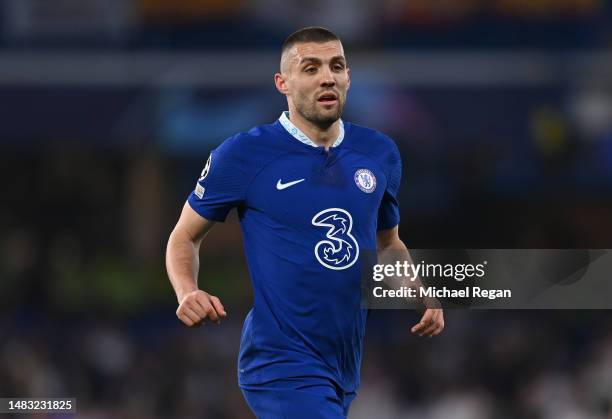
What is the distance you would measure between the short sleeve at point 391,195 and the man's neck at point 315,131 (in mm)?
284

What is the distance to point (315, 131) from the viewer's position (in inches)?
225

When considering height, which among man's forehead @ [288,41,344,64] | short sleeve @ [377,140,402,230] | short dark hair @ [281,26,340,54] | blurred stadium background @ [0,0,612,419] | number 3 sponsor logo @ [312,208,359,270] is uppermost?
blurred stadium background @ [0,0,612,419]

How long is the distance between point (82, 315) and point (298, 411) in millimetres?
8526

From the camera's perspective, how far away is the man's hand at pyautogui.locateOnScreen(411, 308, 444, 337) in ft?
18.4

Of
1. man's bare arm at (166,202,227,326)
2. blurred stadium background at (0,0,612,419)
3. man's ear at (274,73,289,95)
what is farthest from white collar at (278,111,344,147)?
blurred stadium background at (0,0,612,419)

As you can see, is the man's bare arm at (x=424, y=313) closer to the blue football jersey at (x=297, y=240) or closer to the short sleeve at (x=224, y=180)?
the blue football jersey at (x=297, y=240)

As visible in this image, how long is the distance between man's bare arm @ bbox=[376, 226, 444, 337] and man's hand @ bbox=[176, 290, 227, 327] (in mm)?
907

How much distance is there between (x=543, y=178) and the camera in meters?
14.5

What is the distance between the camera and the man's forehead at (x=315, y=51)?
5660 mm

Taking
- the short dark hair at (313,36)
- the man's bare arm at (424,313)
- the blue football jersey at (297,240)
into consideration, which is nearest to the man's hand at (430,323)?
the man's bare arm at (424,313)

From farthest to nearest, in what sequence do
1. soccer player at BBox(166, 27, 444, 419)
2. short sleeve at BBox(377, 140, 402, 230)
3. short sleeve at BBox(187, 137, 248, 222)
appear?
short sleeve at BBox(377, 140, 402, 230)
short sleeve at BBox(187, 137, 248, 222)
soccer player at BBox(166, 27, 444, 419)

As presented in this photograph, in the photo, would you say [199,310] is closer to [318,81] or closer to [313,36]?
[318,81]

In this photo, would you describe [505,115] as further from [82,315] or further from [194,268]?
[194,268]

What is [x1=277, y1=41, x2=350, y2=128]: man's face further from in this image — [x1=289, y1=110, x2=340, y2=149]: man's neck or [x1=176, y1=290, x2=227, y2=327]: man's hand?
[x1=176, y1=290, x2=227, y2=327]: man's hand
